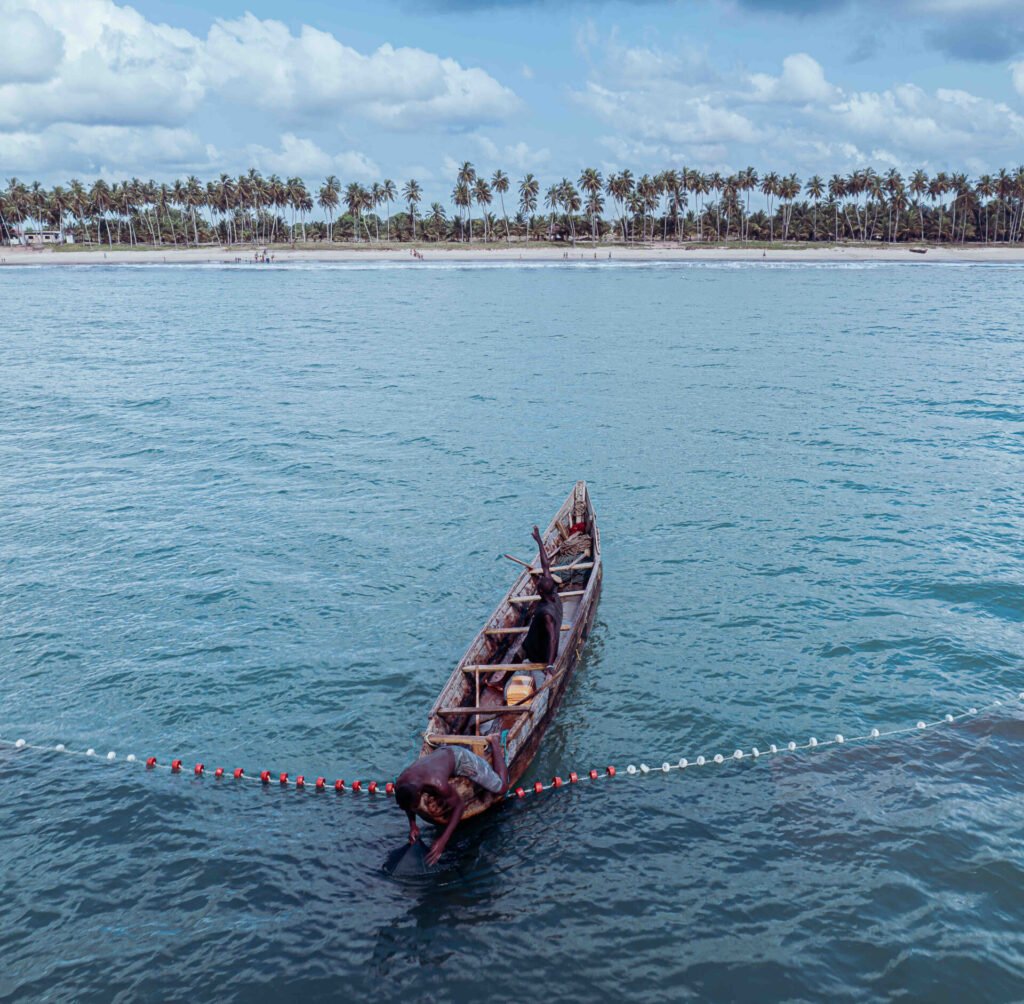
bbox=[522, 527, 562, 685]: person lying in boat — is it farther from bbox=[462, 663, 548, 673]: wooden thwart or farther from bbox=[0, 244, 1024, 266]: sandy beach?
bbox=[0, 244, 1024, 266]: sandy beach

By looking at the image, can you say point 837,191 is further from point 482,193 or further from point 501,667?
point 501,667

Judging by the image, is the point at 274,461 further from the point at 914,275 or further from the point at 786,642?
the point at 914,275

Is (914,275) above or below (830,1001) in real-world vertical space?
above

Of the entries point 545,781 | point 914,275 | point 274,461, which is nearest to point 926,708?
point 545,781

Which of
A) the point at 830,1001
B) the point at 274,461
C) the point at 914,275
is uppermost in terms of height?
the point at 914,275

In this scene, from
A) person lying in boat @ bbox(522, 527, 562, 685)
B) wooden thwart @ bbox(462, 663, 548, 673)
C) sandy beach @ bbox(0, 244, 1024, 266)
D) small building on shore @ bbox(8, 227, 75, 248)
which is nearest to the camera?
wooden thwart @ bbox(462, 663, 548, 673)

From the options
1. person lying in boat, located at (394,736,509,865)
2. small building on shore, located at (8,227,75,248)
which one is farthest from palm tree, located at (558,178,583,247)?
person lying in boat, located at (394,736,509,865)
